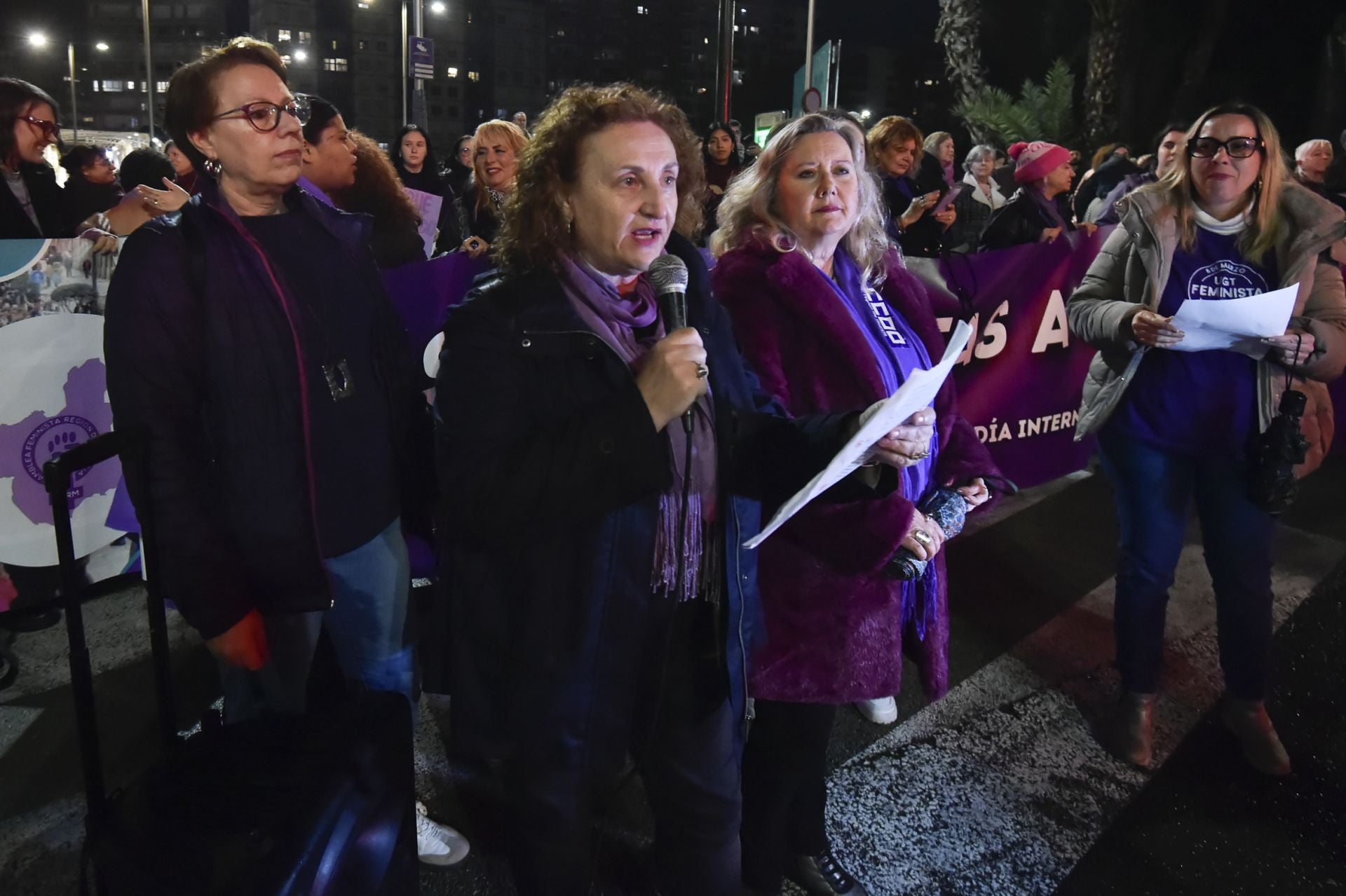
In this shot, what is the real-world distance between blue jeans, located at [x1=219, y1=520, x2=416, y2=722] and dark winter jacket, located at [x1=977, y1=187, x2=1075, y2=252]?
4.76 metres

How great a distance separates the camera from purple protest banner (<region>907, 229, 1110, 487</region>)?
5051mm

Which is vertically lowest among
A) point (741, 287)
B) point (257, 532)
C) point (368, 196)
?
→ point (257, 532)

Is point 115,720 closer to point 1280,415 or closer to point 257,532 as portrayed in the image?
point 257,532

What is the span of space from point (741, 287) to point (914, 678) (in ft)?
7.35

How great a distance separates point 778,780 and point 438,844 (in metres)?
1.06

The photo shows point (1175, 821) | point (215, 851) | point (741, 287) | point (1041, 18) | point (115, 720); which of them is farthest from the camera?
point (1041, 18)

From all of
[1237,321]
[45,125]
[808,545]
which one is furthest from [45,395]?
[1237,321]

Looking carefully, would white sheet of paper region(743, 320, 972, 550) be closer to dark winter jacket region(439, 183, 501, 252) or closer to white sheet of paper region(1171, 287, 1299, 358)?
white sheet of paper region(1171, 287, 1299, 358)

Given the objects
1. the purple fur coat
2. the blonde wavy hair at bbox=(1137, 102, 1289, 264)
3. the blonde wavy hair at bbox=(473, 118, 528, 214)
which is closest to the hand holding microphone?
the purple fur coat

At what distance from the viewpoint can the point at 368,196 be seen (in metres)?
3.88

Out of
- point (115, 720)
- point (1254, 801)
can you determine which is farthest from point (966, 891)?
point (115, 720)

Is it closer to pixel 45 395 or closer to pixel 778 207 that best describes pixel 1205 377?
pixel 778 207

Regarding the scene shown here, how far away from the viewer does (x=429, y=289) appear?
3.93m

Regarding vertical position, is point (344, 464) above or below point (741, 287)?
below
